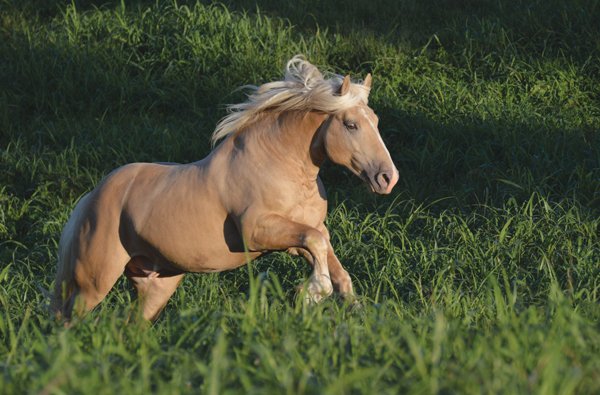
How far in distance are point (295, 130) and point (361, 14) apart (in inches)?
243

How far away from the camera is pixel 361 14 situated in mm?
10953

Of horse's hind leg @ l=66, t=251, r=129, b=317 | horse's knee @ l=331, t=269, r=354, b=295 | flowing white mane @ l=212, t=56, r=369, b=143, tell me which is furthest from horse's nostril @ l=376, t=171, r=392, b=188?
horse's hind leg @ l=66, t=251, r=129, b=317

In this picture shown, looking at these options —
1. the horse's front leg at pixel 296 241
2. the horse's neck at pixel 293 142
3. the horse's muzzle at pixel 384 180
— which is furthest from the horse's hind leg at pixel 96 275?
the horse's muzzle at pixel 384 180

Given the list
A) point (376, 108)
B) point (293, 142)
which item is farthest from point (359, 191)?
point (293, 142)

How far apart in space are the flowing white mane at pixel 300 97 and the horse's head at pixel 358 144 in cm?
5

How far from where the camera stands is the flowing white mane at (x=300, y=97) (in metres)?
4.86

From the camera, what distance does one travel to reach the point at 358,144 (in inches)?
189

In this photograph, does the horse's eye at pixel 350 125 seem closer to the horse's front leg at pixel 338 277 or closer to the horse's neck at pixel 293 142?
the horse's neck at pixel 293 142

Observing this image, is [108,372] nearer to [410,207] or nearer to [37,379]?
[37,379]

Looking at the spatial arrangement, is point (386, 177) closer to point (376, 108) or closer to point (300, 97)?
point (300, 97)

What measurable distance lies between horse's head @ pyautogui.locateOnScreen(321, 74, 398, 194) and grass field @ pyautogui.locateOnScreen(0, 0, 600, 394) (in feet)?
1.84

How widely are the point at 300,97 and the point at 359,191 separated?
10.4 ft

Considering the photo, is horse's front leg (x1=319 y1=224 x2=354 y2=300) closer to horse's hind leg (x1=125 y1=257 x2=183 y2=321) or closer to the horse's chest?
the horse's chest

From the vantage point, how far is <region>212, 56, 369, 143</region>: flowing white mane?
4863 millimetres
